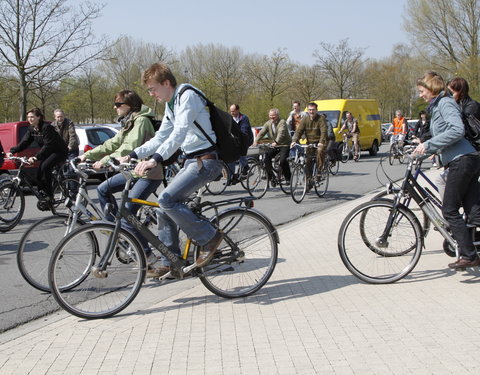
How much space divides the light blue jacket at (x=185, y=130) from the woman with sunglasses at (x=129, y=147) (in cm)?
68

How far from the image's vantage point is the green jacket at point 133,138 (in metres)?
5.35

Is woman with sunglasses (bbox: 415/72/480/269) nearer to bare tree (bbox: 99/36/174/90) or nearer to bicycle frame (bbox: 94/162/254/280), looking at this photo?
bicycle frame (bbox: 94/162/254/280)

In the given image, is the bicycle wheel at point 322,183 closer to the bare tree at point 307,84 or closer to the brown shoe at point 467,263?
the brown shoe at point 467,263

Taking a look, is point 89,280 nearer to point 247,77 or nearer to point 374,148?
point 374,148

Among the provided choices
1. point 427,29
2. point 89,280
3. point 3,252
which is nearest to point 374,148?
point 3,252

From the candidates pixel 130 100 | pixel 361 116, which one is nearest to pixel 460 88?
pixel 130 100

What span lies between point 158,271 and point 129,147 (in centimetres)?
128

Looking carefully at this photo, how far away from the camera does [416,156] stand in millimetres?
4965

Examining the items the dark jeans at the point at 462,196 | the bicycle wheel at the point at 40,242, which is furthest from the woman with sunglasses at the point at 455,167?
the bicycle wheel at the point at 40,242

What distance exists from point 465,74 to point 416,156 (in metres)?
46.1

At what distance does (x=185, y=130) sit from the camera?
4.33 metres

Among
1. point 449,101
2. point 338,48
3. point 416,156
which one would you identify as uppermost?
point 338,48

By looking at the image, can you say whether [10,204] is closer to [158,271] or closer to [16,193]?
[16,193]

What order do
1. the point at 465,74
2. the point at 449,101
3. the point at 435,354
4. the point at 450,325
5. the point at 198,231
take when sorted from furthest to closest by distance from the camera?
the point at 465,74 → the point at 449,101 → the point at 198,231 → the point at 450,325 → the point at 435,354
